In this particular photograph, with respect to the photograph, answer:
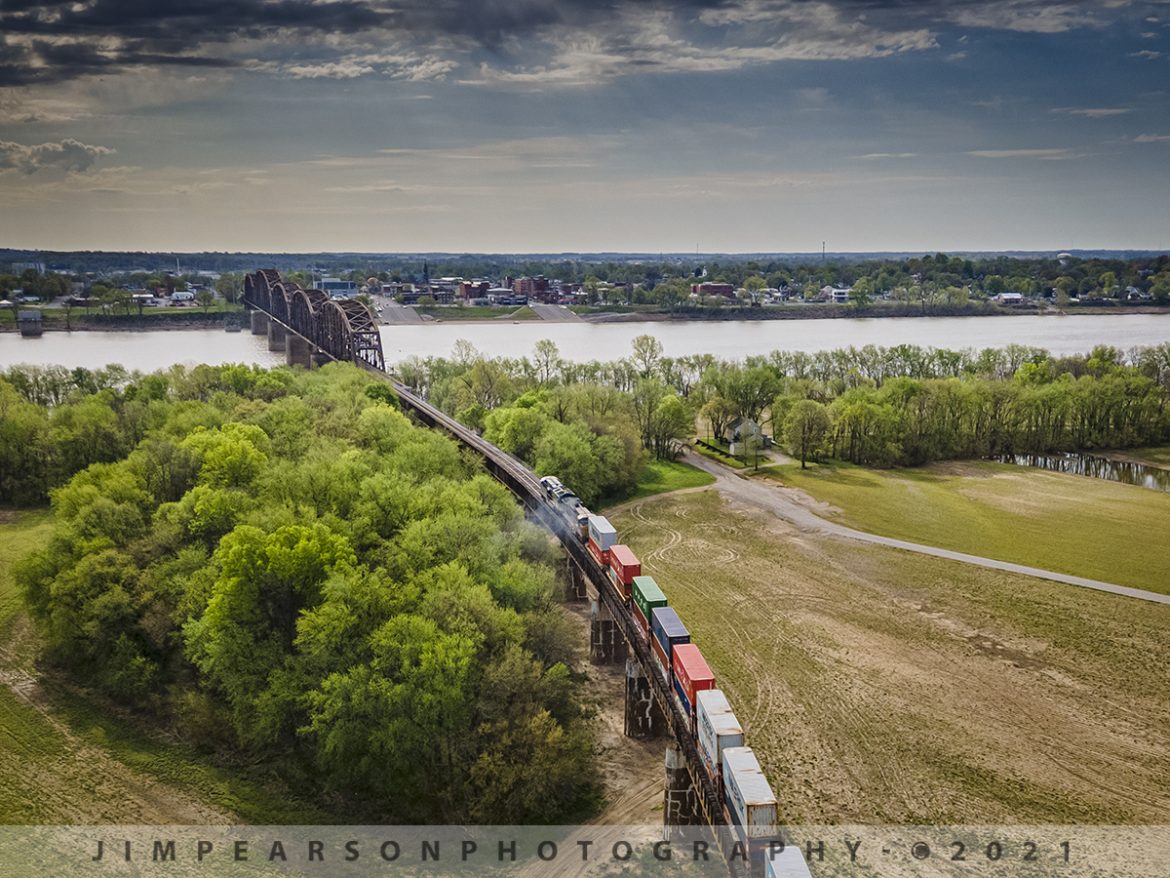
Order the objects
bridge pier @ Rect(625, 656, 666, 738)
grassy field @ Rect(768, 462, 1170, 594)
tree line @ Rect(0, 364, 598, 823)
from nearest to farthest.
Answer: tree line @ Rect(0, 364, 598, 823), bridge pier @ Rect(625, 656, 666, 738), grassy field @ Rect(768, 462, 1170, 594)

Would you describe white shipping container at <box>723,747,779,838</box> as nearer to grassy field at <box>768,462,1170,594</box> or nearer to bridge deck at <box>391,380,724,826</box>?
bridge deck at <box>391,380,724,826</box>

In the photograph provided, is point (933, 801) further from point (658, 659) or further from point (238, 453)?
point (238, 453)

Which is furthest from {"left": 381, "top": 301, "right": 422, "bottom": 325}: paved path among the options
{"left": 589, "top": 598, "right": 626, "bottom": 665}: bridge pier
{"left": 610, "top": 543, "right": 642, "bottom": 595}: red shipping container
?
{"left": 610, "top": 543, "right": 642, "bottom": 595}: red shipping container

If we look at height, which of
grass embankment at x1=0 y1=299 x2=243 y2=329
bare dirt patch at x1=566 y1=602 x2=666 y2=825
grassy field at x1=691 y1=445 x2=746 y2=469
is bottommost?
bare dirt patch at x1=566 y1=602 x2=666 y2=825

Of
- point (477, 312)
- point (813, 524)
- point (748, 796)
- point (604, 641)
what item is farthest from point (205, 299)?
point (748, 796)

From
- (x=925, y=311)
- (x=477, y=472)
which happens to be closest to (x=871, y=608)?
(x=477, y=472)

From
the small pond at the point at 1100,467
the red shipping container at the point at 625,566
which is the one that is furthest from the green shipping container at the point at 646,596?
the small pond at the point at 1100,467
